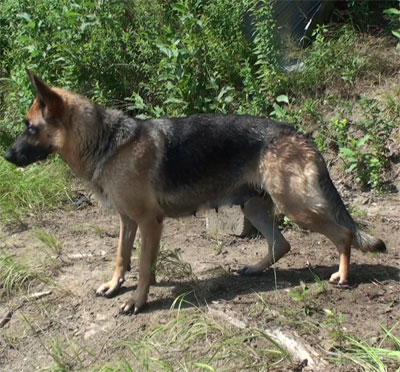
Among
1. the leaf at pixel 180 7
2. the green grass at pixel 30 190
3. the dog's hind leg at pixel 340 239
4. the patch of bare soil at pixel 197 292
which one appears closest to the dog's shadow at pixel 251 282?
the patch of bare soil at pixel 197 292

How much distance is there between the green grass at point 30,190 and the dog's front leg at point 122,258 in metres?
1.92

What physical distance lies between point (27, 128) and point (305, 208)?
2.31 metres

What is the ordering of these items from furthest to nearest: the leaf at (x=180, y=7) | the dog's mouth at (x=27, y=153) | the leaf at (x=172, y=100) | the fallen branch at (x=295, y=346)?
1. the leaf at (x=180, y=7)
2. the leaf at (x=172, y=100)
3. the dog's mouth at (x=27, y=153)
4. the fallen branch at (x=295, y=346)

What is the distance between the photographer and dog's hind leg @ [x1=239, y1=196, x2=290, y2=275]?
210 inches

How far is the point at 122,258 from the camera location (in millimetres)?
5156

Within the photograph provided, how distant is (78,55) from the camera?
795 centimetres

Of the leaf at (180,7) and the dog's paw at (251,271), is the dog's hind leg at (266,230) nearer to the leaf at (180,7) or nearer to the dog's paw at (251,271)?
the dog's paw at (251,271)

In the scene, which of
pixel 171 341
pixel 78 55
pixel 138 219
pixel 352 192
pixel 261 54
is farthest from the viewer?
pixel 78 55


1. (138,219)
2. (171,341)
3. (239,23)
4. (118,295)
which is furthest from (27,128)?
(239,23)

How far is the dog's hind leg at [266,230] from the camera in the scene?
17.5 ft

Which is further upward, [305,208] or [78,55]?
[78,55]

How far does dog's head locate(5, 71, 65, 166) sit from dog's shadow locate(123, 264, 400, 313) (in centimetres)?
133

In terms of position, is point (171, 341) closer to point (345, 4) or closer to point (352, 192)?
point (352, 192)

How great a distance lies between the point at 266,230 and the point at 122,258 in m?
1.28
